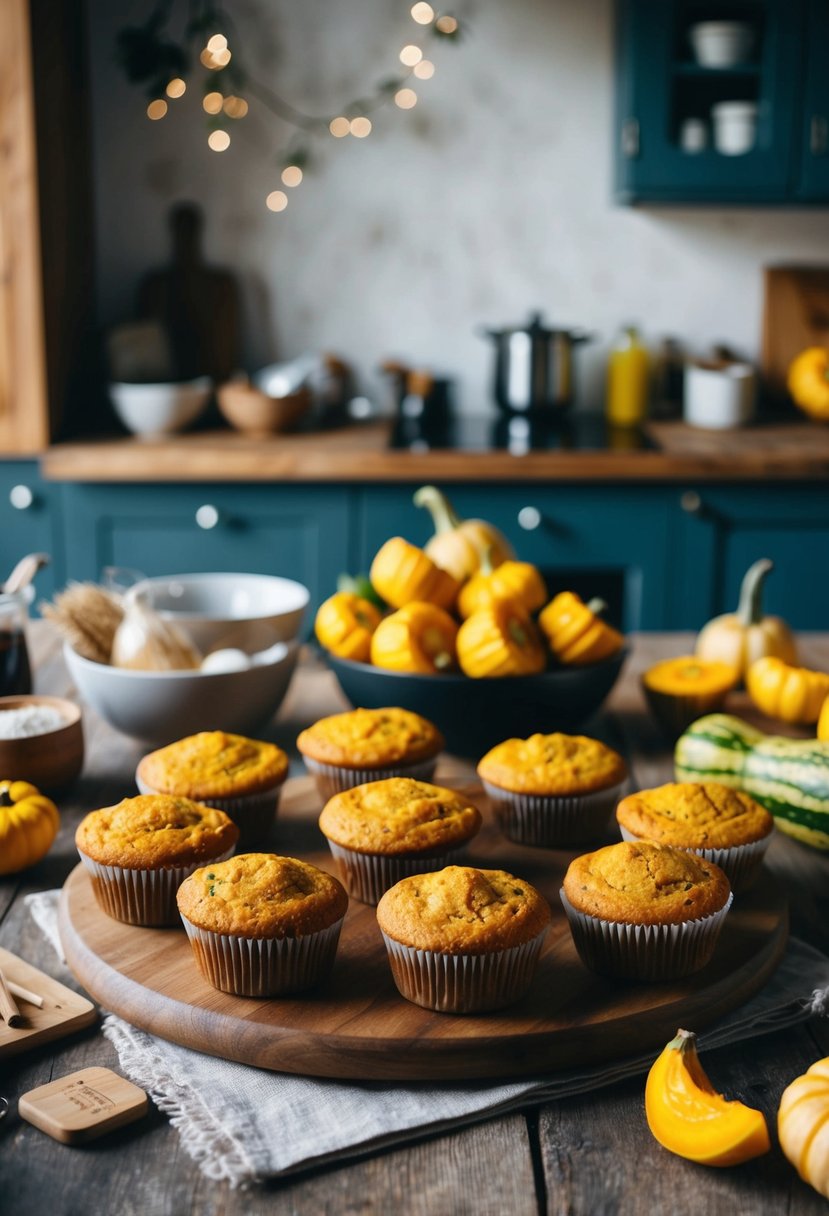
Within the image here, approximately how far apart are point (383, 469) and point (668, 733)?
165 cm

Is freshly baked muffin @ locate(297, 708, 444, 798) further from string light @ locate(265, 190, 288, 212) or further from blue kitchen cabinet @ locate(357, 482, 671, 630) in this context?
string light @ locate(265, 190, 288, 212)

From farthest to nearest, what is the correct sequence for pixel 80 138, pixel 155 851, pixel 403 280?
pixel 403 280 < pixel 80 138 < pixel 155 851

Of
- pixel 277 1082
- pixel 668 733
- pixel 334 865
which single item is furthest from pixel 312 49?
pixel 277 1082

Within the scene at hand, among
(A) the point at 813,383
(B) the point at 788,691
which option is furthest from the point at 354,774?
(A) the point at 813,383

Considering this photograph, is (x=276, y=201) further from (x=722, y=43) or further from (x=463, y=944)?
(x=463, y=944)

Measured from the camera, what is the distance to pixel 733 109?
3.27 m

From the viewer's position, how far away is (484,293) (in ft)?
12.3

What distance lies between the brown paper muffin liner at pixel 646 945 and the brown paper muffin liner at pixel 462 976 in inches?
2.1

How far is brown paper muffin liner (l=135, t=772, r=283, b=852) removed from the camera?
3.93 ft

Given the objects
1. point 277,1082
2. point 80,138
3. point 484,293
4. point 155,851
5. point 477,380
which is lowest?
point 277,1082

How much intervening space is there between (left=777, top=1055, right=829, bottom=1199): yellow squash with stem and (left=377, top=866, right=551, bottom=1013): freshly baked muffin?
0.22 meters

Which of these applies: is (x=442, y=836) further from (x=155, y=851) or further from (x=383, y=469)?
(x=383, y=469)

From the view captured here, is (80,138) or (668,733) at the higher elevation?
(80,138)

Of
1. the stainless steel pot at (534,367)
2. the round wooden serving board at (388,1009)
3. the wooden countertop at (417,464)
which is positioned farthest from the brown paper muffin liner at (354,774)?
the stainless steel pot at (534,367)
